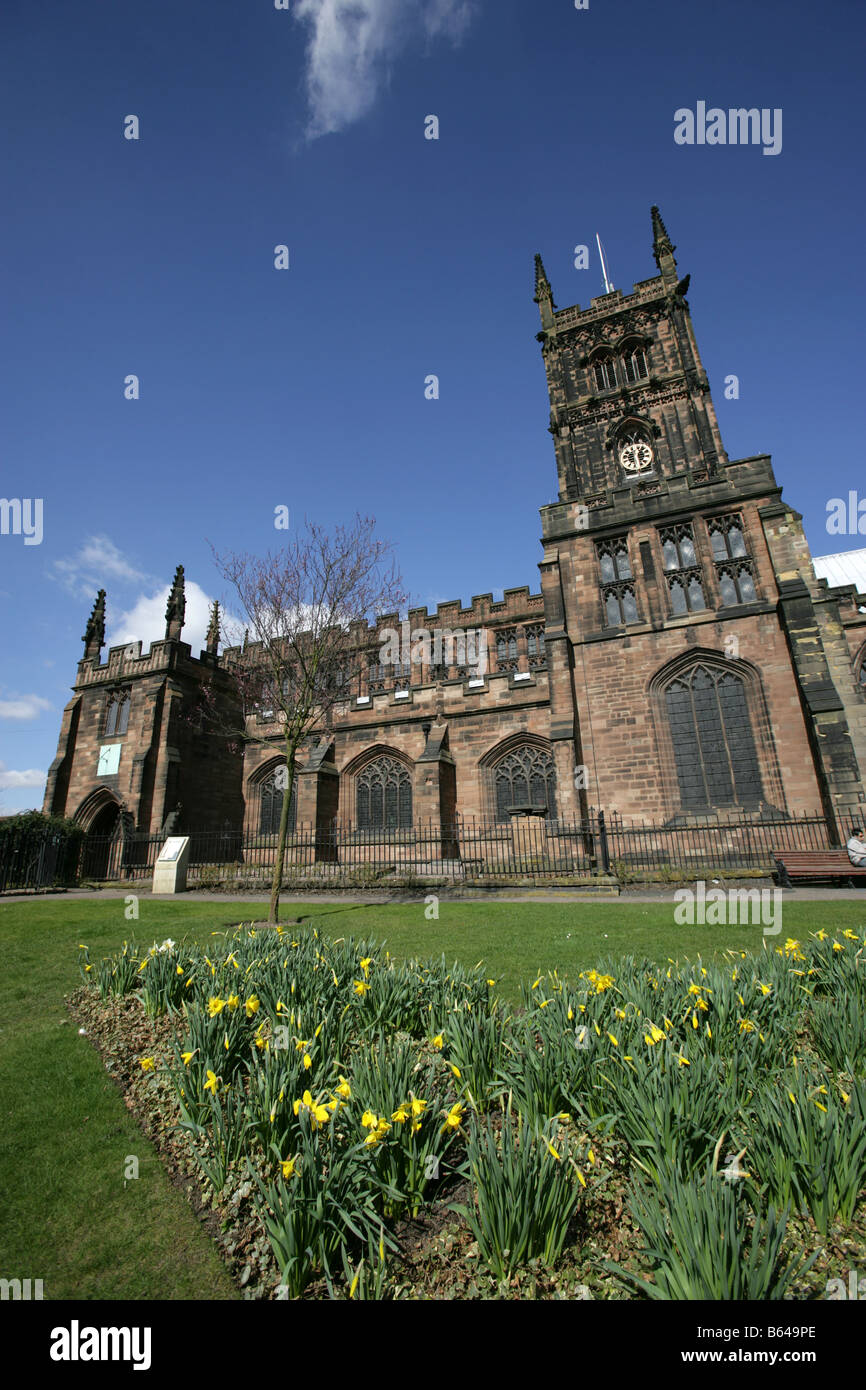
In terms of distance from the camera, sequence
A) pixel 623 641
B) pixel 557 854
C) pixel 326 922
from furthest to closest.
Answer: pixel 623 641, pixel 557 854, pixel 326 922

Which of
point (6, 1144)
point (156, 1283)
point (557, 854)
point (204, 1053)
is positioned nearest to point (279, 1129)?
point (156, 1283)

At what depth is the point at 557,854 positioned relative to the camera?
655 inches

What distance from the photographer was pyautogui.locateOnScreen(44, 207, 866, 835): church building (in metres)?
17.2

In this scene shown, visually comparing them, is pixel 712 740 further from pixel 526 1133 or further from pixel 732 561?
pixel 526 1133

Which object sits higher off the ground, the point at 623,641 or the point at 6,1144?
the point at 623,641

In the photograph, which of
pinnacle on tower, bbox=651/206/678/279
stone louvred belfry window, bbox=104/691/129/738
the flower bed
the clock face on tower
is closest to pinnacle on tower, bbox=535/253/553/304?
pinnacle on tower, bbox=651/206/678/279

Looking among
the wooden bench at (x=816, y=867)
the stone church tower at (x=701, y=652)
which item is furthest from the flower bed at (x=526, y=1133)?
the stone church tower at (x=701, y=652)

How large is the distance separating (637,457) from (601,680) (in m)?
13.2

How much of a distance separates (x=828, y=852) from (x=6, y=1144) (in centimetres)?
1548

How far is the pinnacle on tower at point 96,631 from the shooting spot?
2817 cm

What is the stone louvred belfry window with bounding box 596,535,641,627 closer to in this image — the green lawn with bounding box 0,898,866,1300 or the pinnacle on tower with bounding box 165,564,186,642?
the green lawn with bounding box 0,898,866,1300

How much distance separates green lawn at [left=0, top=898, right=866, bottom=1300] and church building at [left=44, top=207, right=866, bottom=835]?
7.43 metres

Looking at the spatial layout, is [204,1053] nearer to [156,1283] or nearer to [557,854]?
[156,1283]

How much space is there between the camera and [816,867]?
13.0m
